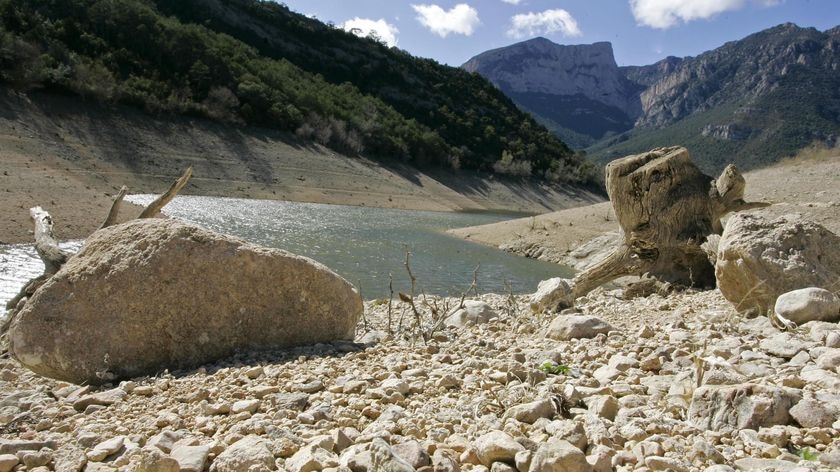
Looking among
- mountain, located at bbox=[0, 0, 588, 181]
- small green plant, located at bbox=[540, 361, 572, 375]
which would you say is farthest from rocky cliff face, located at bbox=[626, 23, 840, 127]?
small green plant, located at bbox=[540, 361, 572, 375]

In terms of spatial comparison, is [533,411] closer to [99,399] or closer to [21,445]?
[21,445]

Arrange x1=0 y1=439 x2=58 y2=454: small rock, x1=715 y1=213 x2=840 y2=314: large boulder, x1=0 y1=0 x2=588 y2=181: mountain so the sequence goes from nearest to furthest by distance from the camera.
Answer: x1=0 y1=439 x2=58 y2=454: small rock < x1=715 y1=213 x2=840 y2=314: large boulder < x1=0 y1=0 x2=588 y2=181: mountain

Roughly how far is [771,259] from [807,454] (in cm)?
409

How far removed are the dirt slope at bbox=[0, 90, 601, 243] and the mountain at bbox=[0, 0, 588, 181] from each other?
2.51 meters

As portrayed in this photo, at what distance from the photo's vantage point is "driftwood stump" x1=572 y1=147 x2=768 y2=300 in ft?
31.8

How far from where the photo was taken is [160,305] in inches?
206

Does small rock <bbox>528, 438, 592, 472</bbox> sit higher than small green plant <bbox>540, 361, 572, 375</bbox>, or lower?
higher

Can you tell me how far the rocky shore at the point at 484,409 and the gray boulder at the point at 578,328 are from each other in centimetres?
2

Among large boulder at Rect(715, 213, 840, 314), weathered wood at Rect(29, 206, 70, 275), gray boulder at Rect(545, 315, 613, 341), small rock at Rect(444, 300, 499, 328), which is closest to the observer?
gray boulder at Rect(545, 315, 613, 341)

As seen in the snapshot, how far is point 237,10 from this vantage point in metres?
73.2

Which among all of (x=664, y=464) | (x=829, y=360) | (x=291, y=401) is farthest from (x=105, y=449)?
(x=829, y=360)

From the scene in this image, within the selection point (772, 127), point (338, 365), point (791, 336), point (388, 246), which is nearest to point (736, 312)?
point (791, 336)

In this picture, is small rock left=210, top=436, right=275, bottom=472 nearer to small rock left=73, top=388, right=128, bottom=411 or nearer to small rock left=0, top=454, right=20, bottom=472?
small rock left=0, top=454, right=20, bottom=472

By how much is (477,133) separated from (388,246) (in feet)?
189
